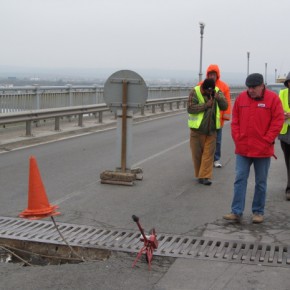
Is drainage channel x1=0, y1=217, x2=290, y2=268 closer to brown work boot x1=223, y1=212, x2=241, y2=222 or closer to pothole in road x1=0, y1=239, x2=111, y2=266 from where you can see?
pothole in road x1=0, y1=239, x2=111, y2=266

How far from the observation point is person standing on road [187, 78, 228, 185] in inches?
342

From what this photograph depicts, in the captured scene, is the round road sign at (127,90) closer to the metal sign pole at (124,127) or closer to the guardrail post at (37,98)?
the metal sign pole at (124,127)

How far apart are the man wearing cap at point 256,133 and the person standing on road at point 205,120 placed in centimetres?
208

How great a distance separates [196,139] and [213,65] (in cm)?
162

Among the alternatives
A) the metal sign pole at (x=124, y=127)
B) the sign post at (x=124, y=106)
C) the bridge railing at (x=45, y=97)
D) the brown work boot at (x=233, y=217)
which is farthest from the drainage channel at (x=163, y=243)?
the bridge railing at (x=45, y=97)

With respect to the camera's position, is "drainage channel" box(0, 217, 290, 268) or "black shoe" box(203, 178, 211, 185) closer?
"drainage channel" box(0, 217, 290, 268)

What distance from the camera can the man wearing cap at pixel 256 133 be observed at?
6.45 meters

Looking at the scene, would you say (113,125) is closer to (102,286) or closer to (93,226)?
(93,226)

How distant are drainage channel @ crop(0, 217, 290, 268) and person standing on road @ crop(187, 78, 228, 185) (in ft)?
9.52

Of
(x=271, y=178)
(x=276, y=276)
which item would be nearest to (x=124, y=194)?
(x=271, y=178)

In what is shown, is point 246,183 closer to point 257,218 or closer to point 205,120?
point 257,218

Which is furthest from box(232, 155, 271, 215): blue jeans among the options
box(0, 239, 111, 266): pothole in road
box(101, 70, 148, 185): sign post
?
box(101, 70, 148, 185): sign post

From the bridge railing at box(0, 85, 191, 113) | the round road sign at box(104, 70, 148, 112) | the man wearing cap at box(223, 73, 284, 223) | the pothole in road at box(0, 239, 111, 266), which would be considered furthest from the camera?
the bridge railing at box(0, 85, 191, 113)

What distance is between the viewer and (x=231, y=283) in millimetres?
4629
